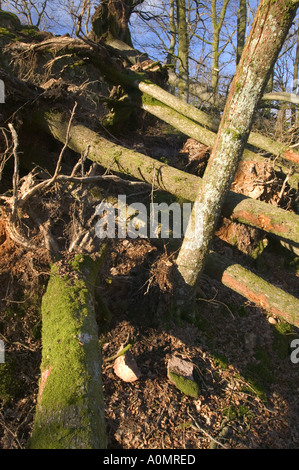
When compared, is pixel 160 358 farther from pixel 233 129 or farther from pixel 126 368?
pixel 233 129

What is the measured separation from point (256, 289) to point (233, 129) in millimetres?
2247

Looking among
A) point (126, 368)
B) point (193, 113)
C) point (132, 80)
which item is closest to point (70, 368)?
point (126, 368)

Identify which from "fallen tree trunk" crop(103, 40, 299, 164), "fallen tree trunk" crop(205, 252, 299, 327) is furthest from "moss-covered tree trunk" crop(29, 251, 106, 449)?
"fallen tree trunk" crop(103, 40, 299, 164)

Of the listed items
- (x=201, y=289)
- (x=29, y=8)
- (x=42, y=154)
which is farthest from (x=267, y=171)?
(x=29, y=8)

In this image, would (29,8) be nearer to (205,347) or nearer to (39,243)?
(39,243)

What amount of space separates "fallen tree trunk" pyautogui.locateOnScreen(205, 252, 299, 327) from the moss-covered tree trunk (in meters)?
2.08

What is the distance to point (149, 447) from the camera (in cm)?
322

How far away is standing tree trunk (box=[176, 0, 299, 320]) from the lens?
323 centimetres

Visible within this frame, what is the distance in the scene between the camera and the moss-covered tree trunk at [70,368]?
88.5 inches

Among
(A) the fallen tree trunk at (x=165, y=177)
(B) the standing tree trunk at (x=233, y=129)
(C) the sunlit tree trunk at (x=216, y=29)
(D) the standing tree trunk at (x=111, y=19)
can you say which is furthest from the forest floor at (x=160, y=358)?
(C) the sunlit tree trunk at (x=216, y=29)

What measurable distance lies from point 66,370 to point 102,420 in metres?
0.47

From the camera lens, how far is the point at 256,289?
4.66m

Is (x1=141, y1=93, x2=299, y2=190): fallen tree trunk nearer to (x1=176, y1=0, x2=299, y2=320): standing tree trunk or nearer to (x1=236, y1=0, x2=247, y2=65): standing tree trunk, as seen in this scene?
(x1=176, y1=0, x2=299, y2=320): standing tree trunk

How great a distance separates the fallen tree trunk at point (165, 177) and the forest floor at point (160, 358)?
102cm
